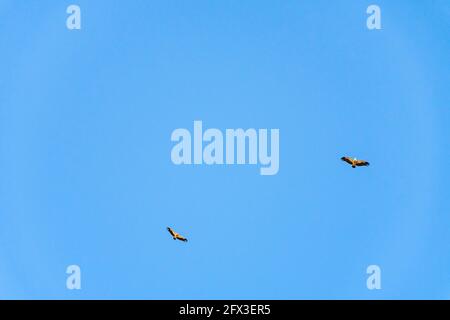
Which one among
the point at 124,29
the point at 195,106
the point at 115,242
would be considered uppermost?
the point at 124,29

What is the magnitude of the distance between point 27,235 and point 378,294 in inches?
93.1

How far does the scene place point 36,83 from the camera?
570 cm

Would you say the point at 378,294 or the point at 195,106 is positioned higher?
the point at 195,106

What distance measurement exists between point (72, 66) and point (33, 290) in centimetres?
151

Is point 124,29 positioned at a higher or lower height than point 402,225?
higher

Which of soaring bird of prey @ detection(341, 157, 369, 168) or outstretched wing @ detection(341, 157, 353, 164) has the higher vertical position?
outstretched wing @ detection(341, 157, 353, 164)

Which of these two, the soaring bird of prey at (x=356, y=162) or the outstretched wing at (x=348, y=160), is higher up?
the outstretched wing at (x=348, y=160)

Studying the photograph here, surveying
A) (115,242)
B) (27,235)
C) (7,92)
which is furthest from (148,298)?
(7,92)

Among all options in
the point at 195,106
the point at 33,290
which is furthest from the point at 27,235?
the point at 195,106

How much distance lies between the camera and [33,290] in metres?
5.62
